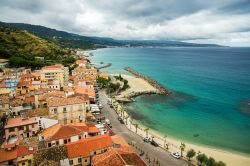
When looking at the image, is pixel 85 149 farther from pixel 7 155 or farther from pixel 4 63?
pixel 4 63

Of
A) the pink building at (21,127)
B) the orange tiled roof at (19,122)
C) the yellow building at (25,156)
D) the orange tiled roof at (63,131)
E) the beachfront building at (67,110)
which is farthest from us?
the beachfront building at (67,110)

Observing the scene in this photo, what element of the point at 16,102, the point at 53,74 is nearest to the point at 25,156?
the point at 16,102

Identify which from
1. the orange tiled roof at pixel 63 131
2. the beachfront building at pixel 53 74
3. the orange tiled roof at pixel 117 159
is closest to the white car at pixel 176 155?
the orange tiled roof at pixel 117 159

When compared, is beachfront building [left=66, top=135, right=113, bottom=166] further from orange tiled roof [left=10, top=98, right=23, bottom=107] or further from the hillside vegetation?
the hillside vegetation

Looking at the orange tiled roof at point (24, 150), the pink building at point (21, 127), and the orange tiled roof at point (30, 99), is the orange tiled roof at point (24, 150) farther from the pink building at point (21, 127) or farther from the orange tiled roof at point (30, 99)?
the orange tiled roof at point (30, 99)

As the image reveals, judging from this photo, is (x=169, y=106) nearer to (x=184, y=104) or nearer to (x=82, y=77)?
(x=184, y=104)

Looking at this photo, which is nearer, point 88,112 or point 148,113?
point 88,112

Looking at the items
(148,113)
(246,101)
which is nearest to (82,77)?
(148,113)

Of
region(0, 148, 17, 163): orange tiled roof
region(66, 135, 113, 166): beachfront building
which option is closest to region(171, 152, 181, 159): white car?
region(66, 135, 113, 166): beachfront building
